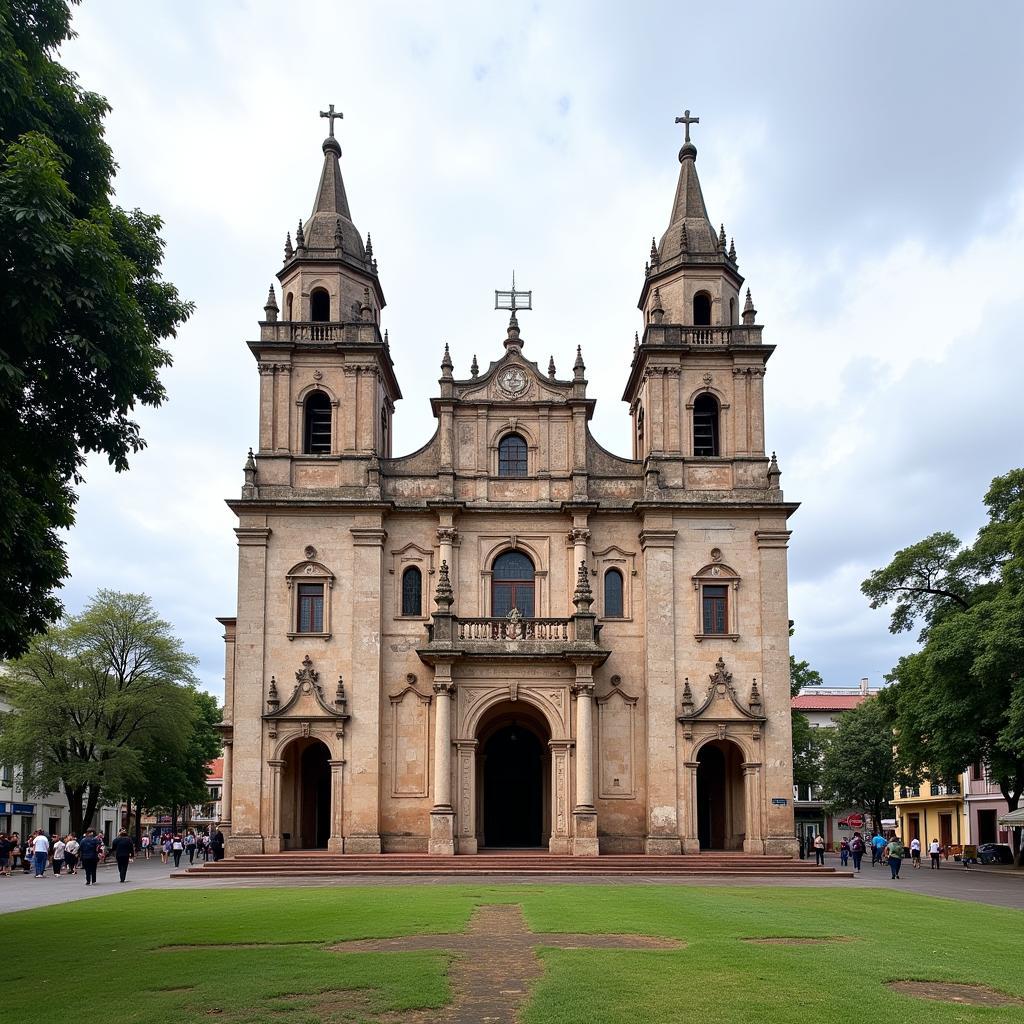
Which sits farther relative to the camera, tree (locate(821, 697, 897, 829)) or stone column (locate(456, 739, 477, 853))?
tree (locate(821, 697, 897, 829))

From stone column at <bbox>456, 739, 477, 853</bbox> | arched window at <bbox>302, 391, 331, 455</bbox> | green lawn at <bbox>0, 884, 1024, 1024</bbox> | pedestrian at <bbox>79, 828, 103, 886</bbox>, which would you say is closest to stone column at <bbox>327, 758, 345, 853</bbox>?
stone column at <bbox>456, 739, 477, 853</bbox>

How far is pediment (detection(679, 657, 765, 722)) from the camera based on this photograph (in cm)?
3781

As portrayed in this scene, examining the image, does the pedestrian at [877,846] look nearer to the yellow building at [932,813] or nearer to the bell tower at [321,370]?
the yellow building at [932,813]

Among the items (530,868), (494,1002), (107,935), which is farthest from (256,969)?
(530,868)

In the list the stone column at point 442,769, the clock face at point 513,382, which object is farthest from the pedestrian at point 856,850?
the clock face at point 513,382

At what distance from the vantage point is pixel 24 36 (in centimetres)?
1517

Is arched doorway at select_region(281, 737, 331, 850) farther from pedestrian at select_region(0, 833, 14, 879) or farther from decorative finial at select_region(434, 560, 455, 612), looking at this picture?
pedestrian at select_region(0, 833, 14, 879)

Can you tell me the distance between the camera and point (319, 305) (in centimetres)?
4197

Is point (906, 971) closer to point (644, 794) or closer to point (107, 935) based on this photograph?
point (107, 935)

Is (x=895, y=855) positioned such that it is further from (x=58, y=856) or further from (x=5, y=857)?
(x=5, y=857)

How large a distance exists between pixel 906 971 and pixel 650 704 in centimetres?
2456

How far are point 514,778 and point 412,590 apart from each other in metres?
7.71

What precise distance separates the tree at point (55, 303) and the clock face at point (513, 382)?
23867 millimetres

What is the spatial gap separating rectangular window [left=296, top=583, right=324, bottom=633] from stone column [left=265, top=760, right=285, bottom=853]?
180 inches
